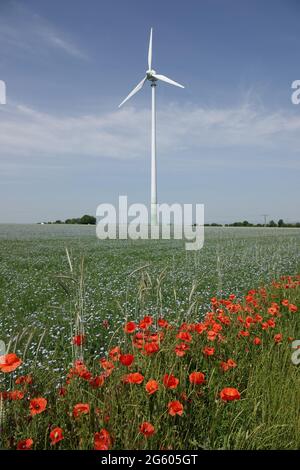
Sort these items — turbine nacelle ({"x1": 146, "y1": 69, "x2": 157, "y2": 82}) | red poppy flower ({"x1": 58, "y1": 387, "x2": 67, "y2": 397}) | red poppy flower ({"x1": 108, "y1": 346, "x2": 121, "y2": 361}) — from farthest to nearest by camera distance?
1. turbine nacelle ({"x1": 146, "y1": 69, "x2": 157, "y2": 82})
2. red poppy flower ({"x1": 108, "y1": 346, "x2": 121, "y2": 361})
3. red poppy flower ({"x1": 58, "y1": 387, "x2": 67, "y2": 397})

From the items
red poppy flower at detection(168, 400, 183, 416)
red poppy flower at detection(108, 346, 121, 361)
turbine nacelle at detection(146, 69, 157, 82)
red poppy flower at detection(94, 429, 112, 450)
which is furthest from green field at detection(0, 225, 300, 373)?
turbine nacelle at detection(146, 69, 157, 82)

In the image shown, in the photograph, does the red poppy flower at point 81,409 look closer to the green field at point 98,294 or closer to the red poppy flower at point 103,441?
the red poppy flower at point 103,441

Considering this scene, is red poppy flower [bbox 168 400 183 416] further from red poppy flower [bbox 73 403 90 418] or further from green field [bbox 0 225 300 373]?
green field [bbox 0 225 300 373]

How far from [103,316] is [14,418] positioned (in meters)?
5.01

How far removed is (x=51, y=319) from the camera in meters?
7.64

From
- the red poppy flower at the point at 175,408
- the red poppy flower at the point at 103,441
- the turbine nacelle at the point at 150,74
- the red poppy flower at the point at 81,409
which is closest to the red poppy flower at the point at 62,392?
the red poppy flower at the point at 81,409

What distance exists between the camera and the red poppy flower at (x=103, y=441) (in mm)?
2389

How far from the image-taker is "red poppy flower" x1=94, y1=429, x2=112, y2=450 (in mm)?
2389

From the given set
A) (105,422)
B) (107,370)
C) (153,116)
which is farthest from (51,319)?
→ (153,116)

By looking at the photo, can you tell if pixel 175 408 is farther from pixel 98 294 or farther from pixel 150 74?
pixel 150 74

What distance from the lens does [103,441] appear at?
8.05ft

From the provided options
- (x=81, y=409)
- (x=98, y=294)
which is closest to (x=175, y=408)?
(x=81, y=409)
